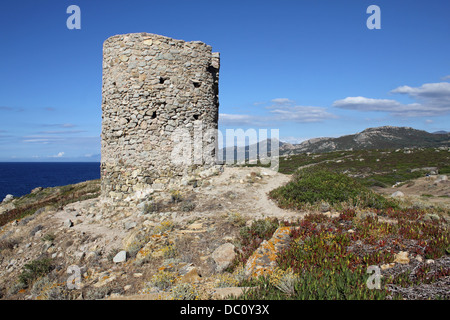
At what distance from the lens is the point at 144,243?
7.91 meters

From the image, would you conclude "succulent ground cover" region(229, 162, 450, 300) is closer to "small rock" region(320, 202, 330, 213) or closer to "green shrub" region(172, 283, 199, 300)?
"small rock" region(320, 202, 330, 213)

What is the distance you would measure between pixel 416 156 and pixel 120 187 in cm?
5198

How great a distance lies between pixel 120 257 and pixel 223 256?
2.85 meters

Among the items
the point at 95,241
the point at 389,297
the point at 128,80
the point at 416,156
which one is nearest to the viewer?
the point at 389,297

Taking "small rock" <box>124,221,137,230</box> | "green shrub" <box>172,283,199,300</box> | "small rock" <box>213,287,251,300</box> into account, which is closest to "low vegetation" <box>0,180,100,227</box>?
"small rock" <box>124,221,137,230</box>

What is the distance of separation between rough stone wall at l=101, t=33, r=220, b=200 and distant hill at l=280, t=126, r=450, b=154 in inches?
4298

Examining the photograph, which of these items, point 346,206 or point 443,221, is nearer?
point 443,221

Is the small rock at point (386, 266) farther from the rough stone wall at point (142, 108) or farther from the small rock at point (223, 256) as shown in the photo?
the rough stone wall at point (142, 108)

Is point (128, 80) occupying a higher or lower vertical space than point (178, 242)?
higher

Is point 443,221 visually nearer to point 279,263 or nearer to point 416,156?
point 279,263

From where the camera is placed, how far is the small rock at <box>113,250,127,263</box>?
24.1ft

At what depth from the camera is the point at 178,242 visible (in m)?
7.78

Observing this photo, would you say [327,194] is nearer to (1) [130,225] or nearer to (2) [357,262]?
(2) [357,262]
